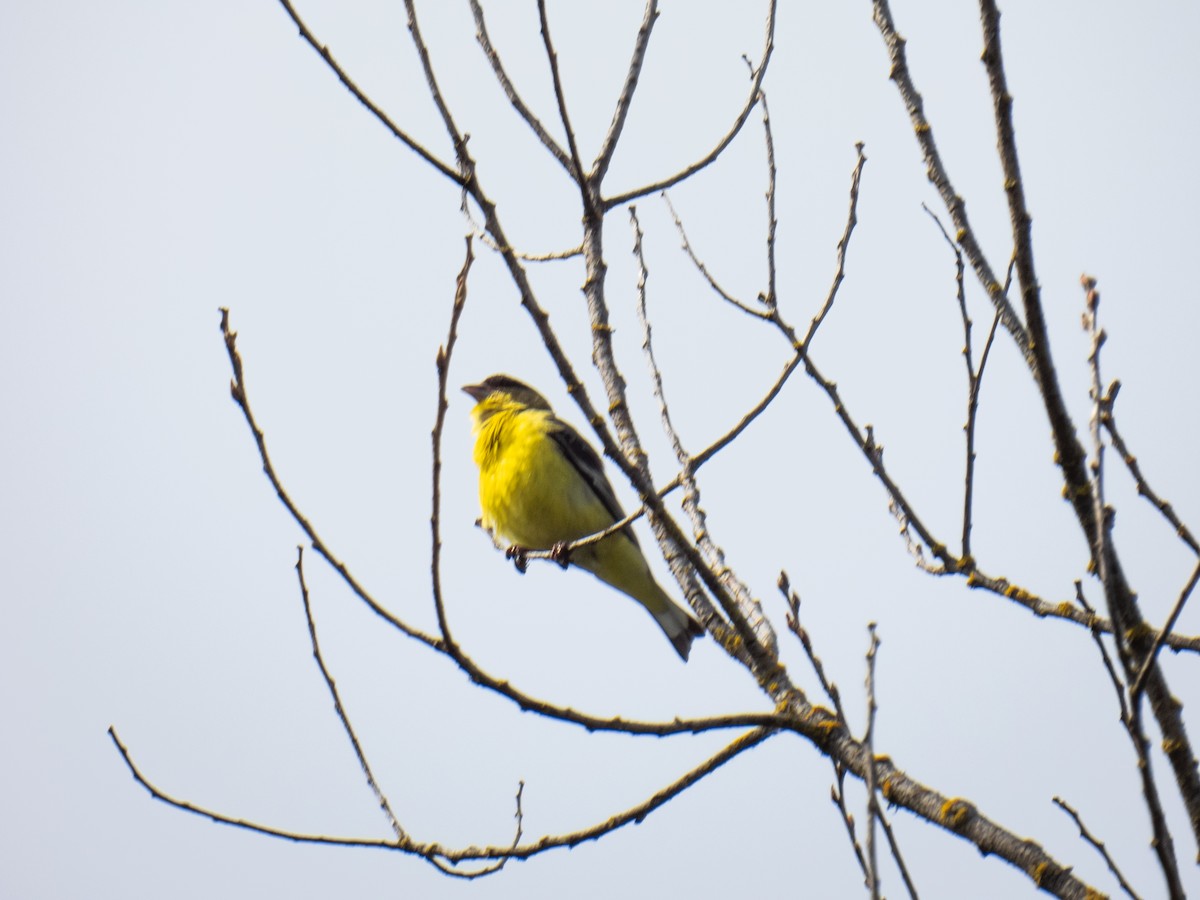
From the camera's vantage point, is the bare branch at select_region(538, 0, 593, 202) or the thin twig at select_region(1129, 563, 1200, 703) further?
the bare branch at select_region(538, 0, 593, 202)

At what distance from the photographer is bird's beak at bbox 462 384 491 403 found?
8.61 m

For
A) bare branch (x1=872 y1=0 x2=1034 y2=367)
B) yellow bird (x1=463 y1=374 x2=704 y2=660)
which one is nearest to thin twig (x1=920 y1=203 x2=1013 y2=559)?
bare branch (x1=872 y1=0 x2=1034 y2=367)

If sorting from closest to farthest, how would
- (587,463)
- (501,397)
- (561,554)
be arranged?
(561,554), (587,463), (501,397)

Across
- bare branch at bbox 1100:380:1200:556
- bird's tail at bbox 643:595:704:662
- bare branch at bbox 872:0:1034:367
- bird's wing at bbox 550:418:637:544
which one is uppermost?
bird's wing at bbox 550:418:637:544

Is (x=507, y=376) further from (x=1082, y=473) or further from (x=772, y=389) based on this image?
(x=1082, y=473)

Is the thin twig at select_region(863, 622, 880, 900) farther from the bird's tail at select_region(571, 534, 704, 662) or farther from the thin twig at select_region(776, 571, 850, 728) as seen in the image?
the bird's tail at select_region(571, 534, 704, 662)

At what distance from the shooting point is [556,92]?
3271 mm

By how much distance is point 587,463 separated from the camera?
737 centimetres

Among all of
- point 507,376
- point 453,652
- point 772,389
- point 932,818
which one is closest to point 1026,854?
point 932,818

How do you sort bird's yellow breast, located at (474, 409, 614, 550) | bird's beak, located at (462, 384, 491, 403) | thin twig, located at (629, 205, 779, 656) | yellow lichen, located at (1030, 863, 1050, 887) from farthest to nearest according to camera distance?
bird's beak, located at (462, 384, 491, 403) → bird's yellow breast, located at (474, 409, 614, 550) → thin twig, located at (629, 205, 779, 656) → yellow lichen, located at (1030, 863, 1050, 887)

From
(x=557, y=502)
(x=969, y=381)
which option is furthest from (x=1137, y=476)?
(x=557, y=502)

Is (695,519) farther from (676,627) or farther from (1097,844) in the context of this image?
(676,627)

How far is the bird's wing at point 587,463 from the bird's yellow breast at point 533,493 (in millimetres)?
42

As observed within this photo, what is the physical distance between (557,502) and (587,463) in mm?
427
